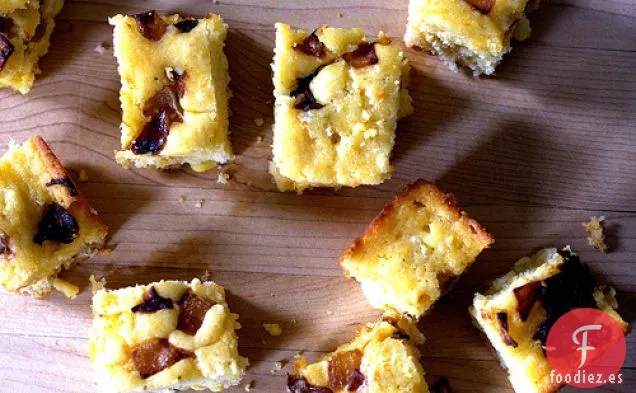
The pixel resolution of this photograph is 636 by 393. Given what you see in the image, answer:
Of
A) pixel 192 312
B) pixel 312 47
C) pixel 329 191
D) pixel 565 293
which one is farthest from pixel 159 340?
pixel 565 293

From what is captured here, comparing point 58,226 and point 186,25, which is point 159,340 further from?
point 186,25

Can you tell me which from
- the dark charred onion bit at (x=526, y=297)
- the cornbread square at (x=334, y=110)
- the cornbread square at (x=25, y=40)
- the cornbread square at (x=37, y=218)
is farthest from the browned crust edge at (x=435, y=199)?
the cornbread square at (x=25, y=40)

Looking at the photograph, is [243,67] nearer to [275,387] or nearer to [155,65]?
[155,65]

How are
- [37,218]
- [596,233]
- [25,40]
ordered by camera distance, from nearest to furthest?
[37,218]
[25,40]
[596,233]

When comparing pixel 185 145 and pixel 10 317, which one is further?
pixel 10 317

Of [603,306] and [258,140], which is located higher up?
[258,140]

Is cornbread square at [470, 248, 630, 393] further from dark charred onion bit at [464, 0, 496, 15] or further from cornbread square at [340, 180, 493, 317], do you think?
dark charred onion bit at [464, 0, 496, 15]

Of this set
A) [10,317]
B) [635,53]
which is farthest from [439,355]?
[10,317]
